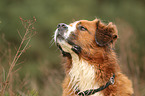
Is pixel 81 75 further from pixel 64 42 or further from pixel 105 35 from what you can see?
pixel 105 35

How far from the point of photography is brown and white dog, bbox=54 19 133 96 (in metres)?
4.29

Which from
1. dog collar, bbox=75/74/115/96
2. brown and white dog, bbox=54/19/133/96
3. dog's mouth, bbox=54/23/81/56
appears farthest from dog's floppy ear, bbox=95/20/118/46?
dog collar, bbox=75/74/115/96

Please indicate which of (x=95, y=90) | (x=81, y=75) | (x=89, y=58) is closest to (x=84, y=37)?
(x=89, y=58)

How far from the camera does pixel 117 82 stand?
4.29 m

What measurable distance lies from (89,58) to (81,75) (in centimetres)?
38

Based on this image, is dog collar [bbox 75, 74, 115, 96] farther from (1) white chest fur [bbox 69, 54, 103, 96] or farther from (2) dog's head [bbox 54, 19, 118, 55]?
(2) dog's head [bbox 54, 19, 118, 55]

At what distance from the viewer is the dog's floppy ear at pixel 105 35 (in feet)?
14.8

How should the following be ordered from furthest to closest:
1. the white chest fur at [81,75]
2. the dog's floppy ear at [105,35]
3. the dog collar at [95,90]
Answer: the dog's floppy ear at [105,35] → the white chest fur at [81,75] → the dog collar at [95,90]

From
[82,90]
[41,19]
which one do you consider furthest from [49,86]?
[41,19]

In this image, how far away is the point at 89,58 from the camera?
4.46 m

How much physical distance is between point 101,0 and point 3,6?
31.2 ft

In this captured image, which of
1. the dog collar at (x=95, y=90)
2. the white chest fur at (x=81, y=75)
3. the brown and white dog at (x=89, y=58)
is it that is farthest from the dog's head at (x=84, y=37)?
the dog collar at (x=95, y=90)

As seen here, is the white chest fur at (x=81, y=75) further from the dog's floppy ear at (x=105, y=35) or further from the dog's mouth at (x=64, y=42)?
the dog's floppy ear at (x=105, y=35)

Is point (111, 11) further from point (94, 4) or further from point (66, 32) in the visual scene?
point (66, 32)
